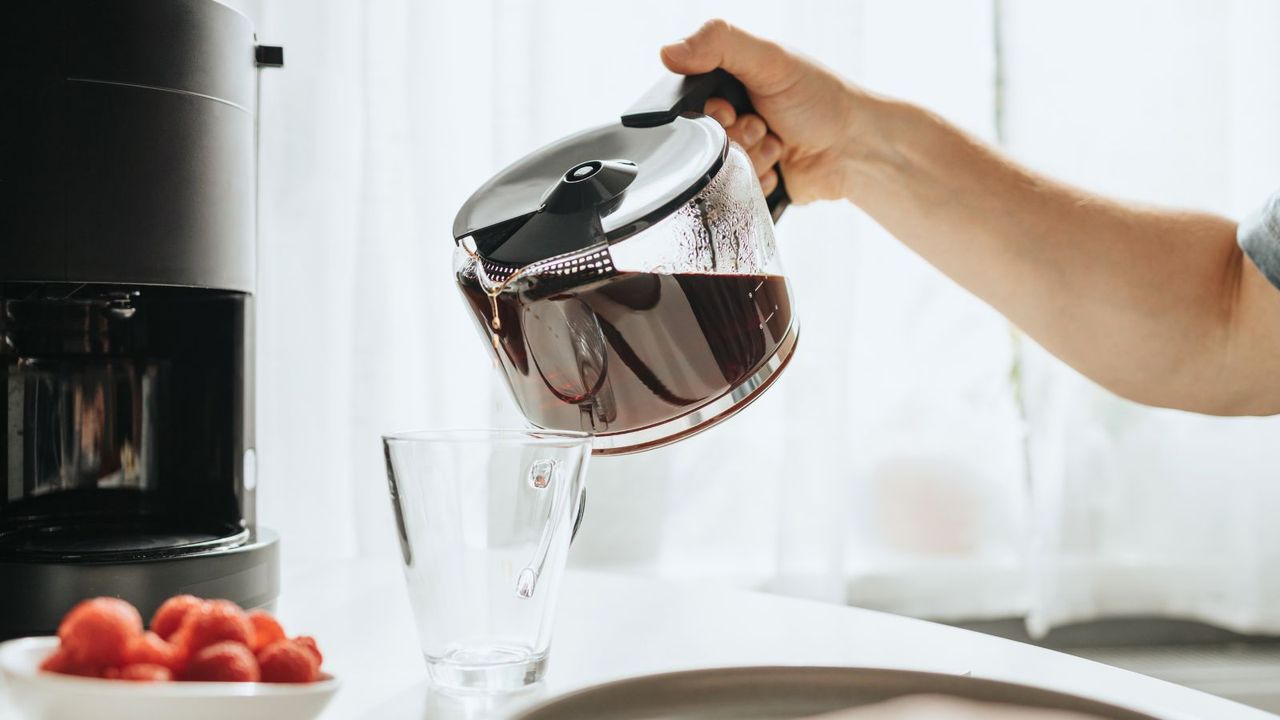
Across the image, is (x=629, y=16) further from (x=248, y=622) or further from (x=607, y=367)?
(x=248, y=622)

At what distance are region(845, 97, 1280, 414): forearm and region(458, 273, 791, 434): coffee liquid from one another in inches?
16.2

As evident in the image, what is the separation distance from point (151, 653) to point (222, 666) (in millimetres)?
26

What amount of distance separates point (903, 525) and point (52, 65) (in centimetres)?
116

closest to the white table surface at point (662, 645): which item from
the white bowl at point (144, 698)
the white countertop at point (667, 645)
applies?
the white countertop at point (667, 645)

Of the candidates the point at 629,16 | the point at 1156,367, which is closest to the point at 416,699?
the point at 1156,367

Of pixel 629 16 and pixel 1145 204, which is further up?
pixel 629 16

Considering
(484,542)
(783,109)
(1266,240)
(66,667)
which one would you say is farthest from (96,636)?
(1266,240)

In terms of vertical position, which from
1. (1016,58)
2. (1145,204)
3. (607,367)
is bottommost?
(607,367)

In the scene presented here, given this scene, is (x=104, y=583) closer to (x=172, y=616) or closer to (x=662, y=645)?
(x=172, y=616)

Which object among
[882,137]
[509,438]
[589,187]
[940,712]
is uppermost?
[882,137]

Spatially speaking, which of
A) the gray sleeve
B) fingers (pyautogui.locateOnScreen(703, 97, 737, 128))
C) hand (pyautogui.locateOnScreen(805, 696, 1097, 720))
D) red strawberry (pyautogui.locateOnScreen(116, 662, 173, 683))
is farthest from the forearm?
red strawberry (pyautogui.locateOnScreen(116, 662, 173, 683))

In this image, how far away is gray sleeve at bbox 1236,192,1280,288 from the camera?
2.50 ft

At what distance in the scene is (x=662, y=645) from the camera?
0.59m

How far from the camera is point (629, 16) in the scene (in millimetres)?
1325
